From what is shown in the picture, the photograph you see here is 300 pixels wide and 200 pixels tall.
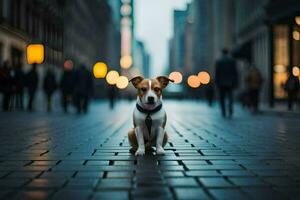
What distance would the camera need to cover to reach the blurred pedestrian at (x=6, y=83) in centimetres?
2009

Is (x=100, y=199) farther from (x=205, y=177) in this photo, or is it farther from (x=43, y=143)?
(x=43, y=143)

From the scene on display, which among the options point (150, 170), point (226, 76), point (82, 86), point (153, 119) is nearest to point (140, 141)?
point (153, 119)

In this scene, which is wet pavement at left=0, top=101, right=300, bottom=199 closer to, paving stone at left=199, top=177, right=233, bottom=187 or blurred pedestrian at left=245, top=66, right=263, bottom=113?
paving stone at left=199, top=177, right=233, bottom=187

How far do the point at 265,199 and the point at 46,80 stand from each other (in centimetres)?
2115

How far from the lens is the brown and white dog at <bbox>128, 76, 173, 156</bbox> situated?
589cm

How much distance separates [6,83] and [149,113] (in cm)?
1584

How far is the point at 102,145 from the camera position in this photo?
7.42 m

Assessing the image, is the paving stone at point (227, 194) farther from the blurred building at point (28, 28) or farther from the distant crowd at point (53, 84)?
the blurred building at point (28, 28)

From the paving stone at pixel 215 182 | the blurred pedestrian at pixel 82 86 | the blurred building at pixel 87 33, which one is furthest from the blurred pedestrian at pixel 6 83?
the paving stone at pixel 215 182

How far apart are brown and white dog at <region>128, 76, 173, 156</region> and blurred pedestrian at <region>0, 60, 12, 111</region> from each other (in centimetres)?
1470

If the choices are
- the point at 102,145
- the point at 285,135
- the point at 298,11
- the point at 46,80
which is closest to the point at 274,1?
the point at 298,11

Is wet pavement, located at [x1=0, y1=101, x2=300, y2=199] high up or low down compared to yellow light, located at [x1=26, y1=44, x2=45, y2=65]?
down

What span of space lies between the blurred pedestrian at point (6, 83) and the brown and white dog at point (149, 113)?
1470 cm

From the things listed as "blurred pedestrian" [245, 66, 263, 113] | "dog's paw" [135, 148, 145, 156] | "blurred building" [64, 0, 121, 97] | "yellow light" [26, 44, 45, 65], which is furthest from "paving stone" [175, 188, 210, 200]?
"blurred building" [64, 0, 121, 97]
